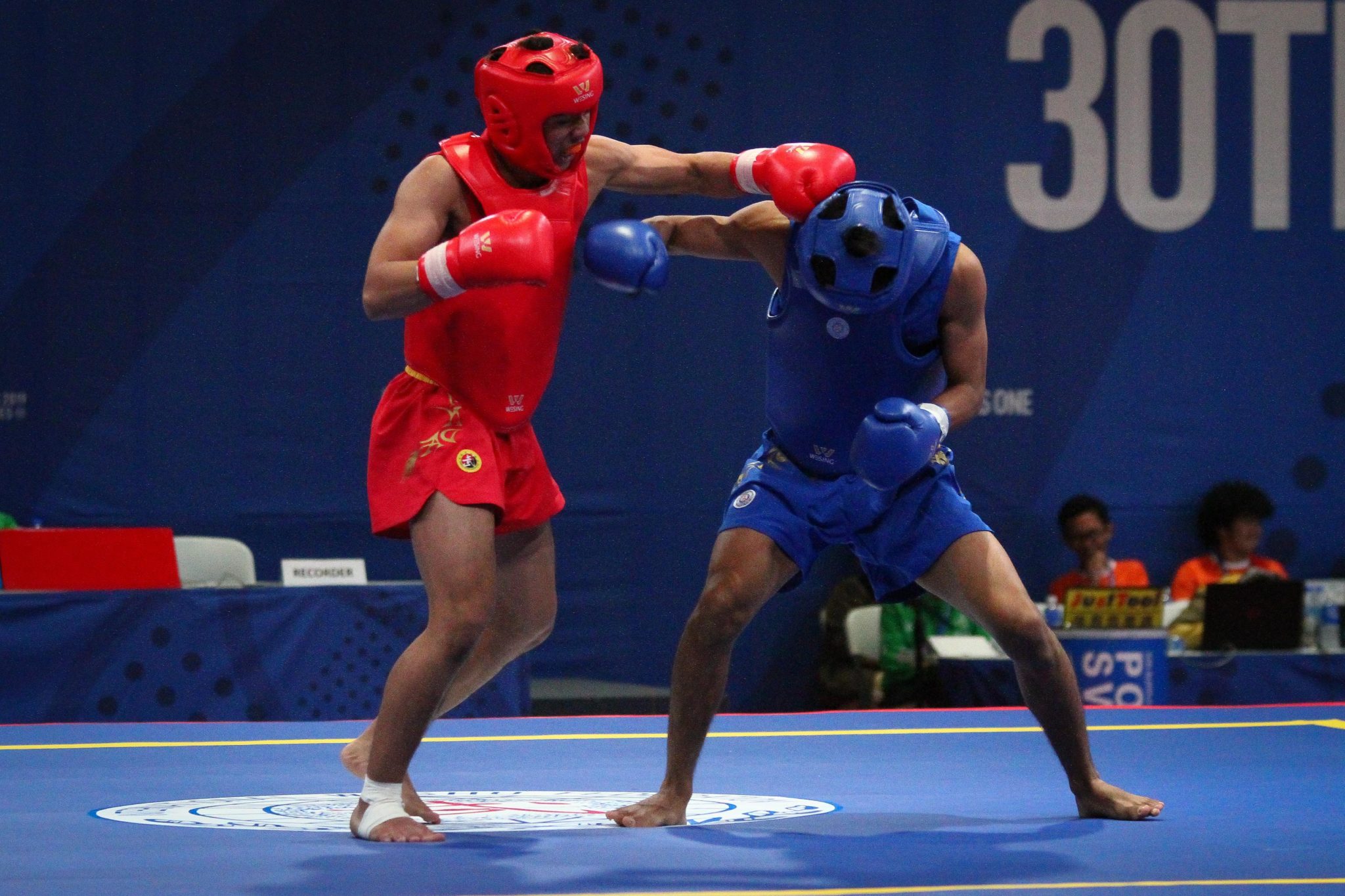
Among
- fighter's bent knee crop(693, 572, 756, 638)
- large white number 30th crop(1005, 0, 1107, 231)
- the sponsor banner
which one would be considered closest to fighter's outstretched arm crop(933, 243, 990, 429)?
fighter's bent knee crop(693, 572, 756, 638)

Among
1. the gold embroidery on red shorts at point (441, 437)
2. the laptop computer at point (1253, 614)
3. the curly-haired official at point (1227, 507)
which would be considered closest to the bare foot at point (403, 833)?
the gold embroidery on red shorts at point (441, 437)

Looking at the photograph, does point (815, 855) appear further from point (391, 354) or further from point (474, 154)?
point (391, 354)

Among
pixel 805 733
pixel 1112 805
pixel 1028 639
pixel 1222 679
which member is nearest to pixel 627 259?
pixel 1028 639

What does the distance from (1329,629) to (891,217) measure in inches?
182

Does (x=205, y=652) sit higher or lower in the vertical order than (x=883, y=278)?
lower

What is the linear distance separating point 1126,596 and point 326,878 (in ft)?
13.5

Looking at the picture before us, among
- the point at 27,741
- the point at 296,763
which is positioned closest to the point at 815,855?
the point at 296,763

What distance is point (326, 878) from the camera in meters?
2.93

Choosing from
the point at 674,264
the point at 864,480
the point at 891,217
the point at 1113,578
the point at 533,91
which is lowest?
the point at 1113,578

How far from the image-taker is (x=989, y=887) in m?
2.89

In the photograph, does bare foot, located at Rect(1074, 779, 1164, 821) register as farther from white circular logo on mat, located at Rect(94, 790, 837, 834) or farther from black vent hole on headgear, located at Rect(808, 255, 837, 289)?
black vent hole on headgear, located at Rect(808, 255, 837, 289)

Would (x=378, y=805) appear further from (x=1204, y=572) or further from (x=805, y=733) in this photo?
(x=1204, y=572)

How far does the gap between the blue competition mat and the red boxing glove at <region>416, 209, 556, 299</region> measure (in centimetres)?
109

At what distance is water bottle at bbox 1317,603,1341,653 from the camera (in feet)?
23.4
